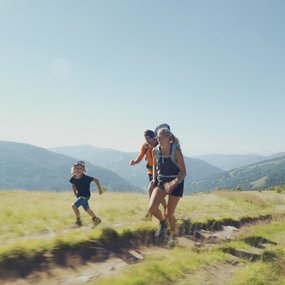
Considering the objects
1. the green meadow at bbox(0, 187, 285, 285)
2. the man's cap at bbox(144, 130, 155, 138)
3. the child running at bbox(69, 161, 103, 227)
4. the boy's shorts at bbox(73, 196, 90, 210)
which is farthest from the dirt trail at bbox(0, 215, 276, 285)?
the man's cap at bbox(144, 130, 155, 138)

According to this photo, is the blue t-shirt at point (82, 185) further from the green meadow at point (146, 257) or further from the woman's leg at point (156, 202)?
the woman's leg at point (156, 202)

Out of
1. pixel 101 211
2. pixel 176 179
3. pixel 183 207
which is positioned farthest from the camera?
pixel 183 207

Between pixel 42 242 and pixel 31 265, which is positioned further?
pixel 42 242

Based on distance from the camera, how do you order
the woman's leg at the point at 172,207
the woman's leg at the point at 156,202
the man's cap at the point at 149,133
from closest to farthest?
the woman's leg at the point at 156,202
the woman's leg at the point at 172,207
the man's cap at the point at 149,133

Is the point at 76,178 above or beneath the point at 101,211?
above

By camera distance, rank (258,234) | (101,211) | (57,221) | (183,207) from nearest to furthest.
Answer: (57,221) → (258,234) → (101,211) → (183,207)

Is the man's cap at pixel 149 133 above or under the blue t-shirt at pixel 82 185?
above

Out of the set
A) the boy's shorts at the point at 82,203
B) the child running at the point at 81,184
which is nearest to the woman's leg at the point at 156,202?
the child running at the point at 81,184

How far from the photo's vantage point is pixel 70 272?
710cm

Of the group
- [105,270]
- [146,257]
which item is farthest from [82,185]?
[105,270]

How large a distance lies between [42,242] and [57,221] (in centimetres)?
363

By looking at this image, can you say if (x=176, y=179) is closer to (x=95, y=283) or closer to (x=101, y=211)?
(x=95, y=283)

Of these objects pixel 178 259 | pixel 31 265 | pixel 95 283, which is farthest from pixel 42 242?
pixel 178 259

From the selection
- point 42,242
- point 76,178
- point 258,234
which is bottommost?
point 258,234
